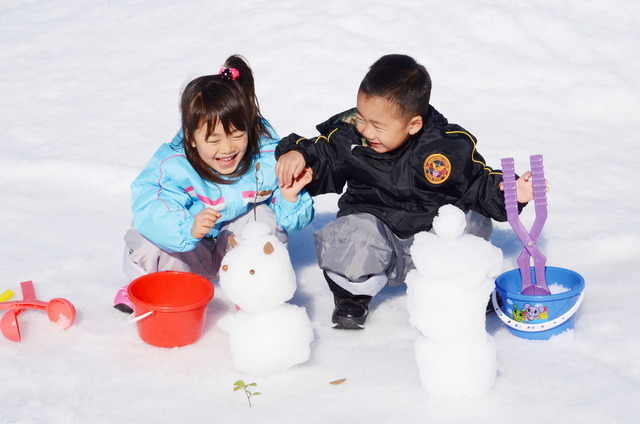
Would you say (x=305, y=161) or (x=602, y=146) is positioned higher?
(x=305, y=161)

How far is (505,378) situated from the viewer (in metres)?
2.02

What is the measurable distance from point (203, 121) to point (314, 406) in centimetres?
Result: 90

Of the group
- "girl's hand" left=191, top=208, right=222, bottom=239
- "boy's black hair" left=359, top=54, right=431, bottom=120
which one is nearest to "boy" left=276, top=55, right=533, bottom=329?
"boy's black hair" left=359, top=54, right=431, bottom=120

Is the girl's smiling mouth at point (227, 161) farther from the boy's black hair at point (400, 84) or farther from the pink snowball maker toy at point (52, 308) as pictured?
the pink snowball maker toy at point (52, 308)

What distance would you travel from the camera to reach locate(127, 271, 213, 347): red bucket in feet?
6.99

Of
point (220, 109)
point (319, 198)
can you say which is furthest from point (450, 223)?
point (319, 198)

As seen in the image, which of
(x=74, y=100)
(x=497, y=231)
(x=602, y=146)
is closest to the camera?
(x=497, y=231)

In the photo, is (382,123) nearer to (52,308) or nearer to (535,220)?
(535,220)

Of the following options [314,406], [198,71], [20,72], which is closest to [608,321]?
[314,406]

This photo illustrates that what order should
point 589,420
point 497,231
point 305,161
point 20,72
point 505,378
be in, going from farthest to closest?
1. point 20,72
2. point 497,231
3. point 305,161
4. point 505,378
5. point 589,420

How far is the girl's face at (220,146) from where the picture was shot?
230cm

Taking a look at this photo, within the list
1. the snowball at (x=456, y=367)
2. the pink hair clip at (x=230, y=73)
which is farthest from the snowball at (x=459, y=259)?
the pink hair clip at (x=230, y=73)

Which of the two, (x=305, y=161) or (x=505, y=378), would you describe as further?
(x=305, y=161)

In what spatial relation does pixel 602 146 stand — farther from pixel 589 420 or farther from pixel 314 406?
pixel 314 406
